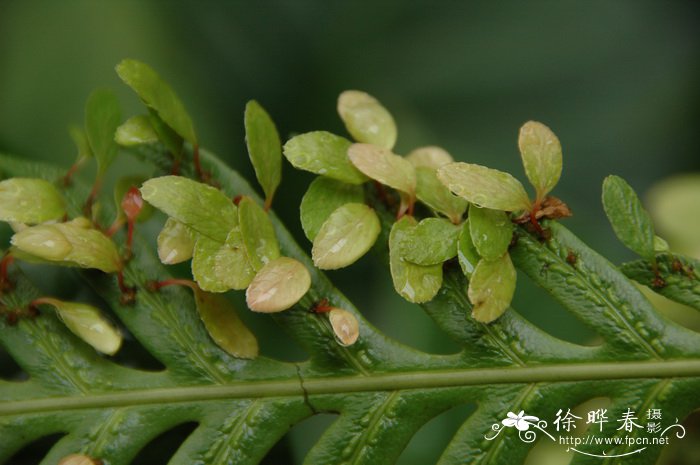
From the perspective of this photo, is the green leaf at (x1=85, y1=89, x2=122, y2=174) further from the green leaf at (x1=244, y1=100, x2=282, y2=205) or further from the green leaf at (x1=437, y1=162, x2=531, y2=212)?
the green leaf at (x1=437, y1=162, x2=531, y2=212)

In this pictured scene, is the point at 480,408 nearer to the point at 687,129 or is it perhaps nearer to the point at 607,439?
the point at 607,439

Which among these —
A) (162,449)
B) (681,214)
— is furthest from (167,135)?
(681,214)

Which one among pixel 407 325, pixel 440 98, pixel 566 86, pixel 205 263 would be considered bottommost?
pixel 205 263

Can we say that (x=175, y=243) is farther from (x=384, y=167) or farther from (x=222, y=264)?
(x=384, y=167)

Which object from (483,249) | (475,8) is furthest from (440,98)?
(483,249)

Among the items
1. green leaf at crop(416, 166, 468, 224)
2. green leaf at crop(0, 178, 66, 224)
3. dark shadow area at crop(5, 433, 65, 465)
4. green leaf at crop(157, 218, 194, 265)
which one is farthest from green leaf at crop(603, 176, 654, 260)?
dark shadow area at crop(5, 433, 65, 465)

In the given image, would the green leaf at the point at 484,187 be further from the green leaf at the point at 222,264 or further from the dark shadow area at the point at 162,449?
the dark shadow area at the point at 162,449
